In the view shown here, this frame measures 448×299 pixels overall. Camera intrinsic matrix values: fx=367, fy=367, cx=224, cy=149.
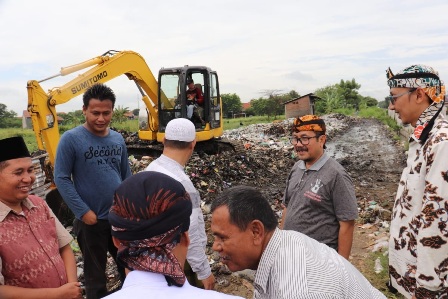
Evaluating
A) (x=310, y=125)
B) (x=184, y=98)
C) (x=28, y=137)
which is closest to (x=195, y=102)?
(x=184, y=98)

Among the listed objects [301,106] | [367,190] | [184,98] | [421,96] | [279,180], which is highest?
[301,106]

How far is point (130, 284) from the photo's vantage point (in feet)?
3.67

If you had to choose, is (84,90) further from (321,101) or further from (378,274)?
(321,101)

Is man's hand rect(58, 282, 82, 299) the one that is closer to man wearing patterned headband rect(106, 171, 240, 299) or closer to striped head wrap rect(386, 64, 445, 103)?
man wearing patterned headband rect(106, 171, 240, 299)

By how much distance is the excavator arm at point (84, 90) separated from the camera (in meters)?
6.59

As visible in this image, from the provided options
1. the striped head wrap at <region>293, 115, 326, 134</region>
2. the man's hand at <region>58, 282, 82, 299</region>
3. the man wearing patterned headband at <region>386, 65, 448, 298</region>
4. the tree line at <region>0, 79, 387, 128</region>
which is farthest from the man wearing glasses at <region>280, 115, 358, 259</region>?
the tree line at <region>0, 79, 387, 128</region>

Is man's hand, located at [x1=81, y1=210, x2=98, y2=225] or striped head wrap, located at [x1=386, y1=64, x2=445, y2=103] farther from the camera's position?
man's hand, located at [x1=81, y1=210, x2=98, y2=225]

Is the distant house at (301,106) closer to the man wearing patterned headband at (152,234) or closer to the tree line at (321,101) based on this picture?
the tree line at (321,101)

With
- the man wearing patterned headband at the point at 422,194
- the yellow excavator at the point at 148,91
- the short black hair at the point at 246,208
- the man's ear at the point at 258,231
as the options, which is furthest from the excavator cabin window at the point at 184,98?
the man's ear at the point at 258,231

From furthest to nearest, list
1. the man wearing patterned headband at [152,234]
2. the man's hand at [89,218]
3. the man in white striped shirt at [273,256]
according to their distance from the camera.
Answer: the man's hand at [89,218] → the man in white striped shirt at [273,256] → the man wearing patterned headband at [152,234]

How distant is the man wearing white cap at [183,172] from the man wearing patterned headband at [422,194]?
49.8 inches

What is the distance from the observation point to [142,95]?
10.7 meters

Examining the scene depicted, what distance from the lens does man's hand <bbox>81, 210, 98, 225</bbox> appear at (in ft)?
10.1

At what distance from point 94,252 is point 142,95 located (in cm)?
793
